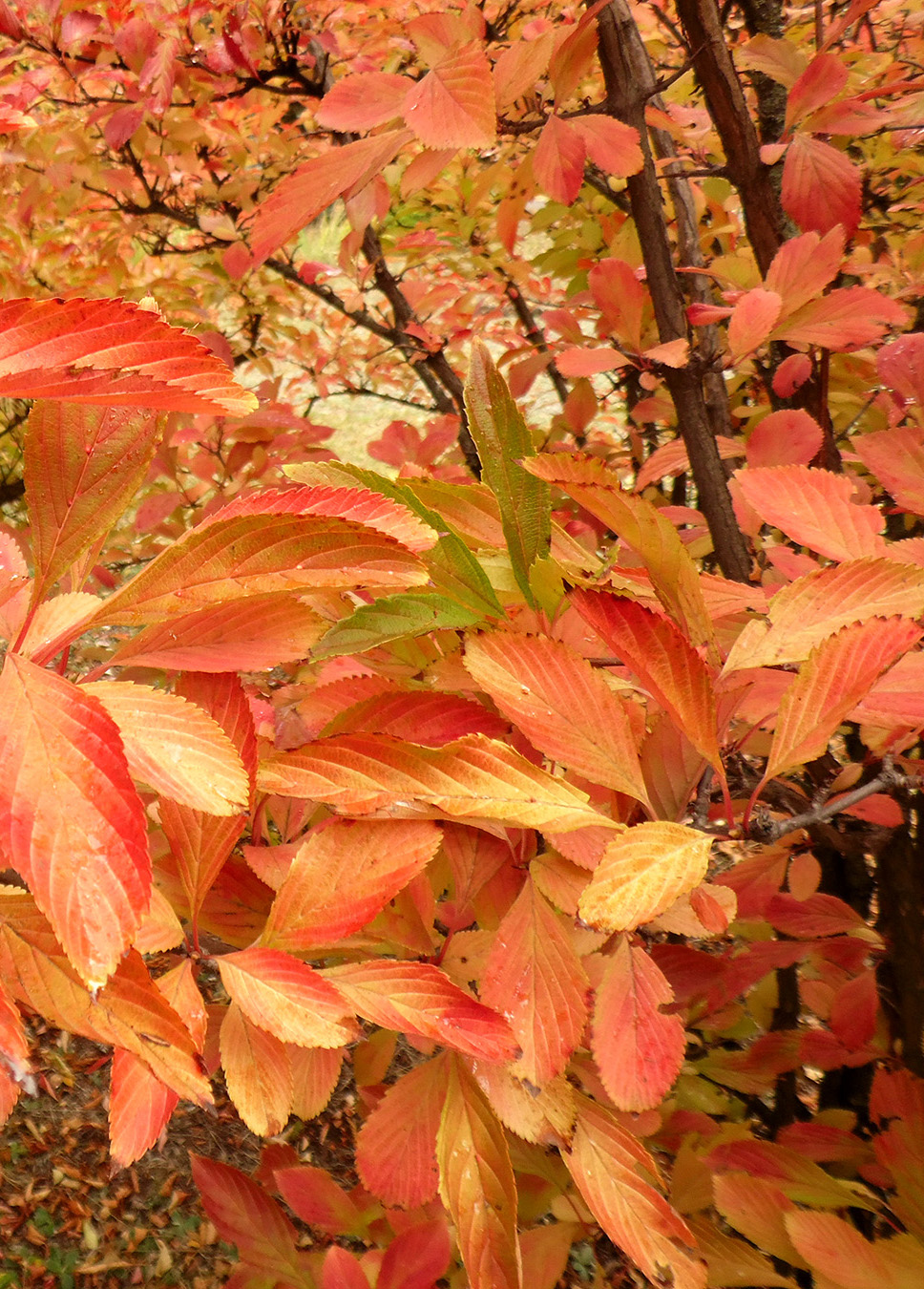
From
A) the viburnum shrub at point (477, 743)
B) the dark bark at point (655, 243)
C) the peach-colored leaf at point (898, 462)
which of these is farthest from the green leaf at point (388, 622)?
the dark bark at point (655, 243)

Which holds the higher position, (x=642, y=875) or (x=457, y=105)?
(x=457, y=105)

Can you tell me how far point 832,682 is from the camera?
430 millimetres

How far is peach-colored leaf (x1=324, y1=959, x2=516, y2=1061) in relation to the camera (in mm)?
410

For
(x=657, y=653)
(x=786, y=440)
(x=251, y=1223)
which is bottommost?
(x=251, y=1223)

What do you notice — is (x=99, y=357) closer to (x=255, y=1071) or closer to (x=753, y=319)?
(x=255, y=1071)

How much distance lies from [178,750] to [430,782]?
11 cm

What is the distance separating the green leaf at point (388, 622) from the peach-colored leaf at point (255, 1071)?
191 mm

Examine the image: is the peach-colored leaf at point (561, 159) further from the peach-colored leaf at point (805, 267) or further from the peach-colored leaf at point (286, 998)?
the peach-colored leaf at point (286, 998)

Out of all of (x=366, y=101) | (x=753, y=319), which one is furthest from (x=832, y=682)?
(x=366, y=101)

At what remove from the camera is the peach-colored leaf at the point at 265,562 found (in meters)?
0.39

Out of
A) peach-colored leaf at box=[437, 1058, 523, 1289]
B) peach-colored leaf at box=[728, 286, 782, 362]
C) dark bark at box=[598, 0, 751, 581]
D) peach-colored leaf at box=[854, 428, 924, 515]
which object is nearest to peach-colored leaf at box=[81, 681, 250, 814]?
peach-colored leaf at box=[437, 1058, 523, 1289]

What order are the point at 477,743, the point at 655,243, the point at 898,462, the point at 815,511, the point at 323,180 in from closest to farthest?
the point at 477,743
the point at 815,511
the point at 898,462
the point at 323,180
the point at 655,243

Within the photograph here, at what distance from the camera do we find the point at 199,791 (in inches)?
14.8

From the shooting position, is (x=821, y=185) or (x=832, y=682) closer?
(x=832, y=682)
